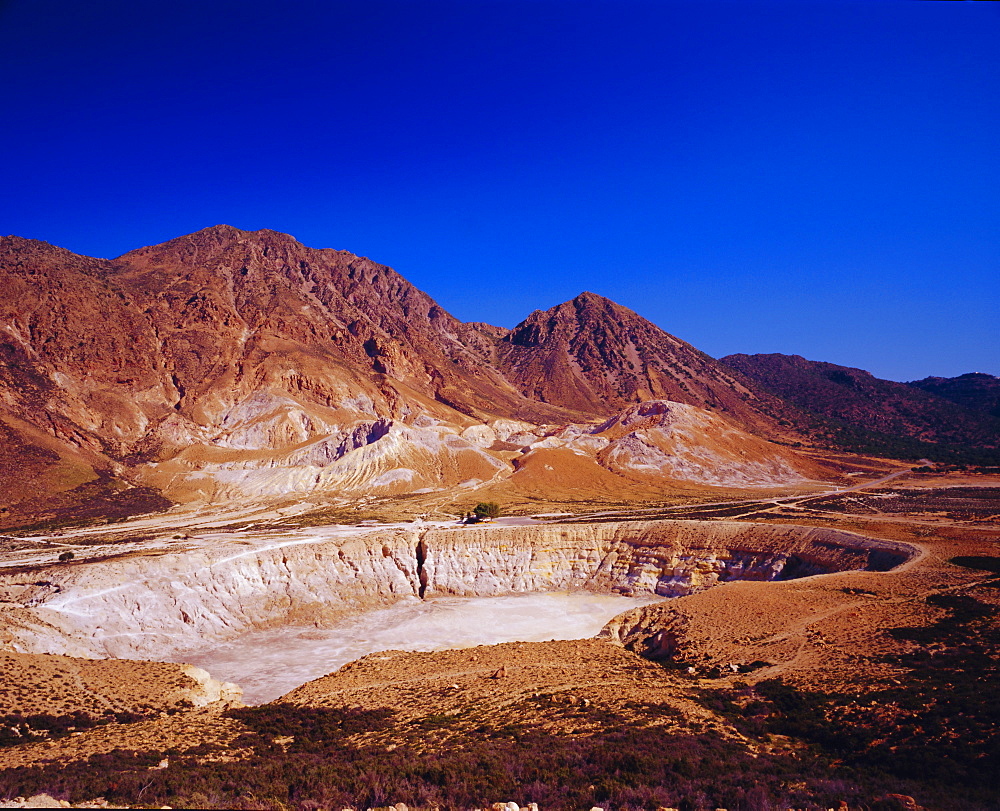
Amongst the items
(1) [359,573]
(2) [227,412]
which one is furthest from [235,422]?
(1) [359,573]

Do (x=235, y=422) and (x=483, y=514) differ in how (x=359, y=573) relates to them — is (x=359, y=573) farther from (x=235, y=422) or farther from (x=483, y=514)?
(x=235, y=422)

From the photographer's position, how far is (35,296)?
121812 mm

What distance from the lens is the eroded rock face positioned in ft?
108

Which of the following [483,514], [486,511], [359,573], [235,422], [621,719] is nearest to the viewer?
[621,719]

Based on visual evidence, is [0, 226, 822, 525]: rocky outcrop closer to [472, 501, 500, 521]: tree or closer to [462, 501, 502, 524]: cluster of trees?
[462, 501, 502, 524]: cluster of trees

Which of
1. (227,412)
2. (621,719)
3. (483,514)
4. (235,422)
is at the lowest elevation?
(621,719)

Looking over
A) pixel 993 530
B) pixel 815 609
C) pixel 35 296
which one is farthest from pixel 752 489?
pixel 35 296

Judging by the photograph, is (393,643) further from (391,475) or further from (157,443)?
(157,443)

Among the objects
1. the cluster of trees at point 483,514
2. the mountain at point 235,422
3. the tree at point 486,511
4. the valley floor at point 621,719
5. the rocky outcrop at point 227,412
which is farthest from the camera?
the rocky outcrop at point 227,412

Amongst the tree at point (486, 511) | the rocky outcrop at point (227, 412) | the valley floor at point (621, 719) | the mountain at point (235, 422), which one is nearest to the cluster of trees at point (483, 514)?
the tree at point (486, 511)

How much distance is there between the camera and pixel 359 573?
4597 cm

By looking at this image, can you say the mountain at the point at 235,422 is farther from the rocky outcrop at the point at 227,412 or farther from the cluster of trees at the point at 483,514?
the cluster of trees at the point at 483,514

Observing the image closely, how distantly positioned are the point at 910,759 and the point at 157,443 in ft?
400

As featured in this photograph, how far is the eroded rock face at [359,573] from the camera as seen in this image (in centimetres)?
3284
